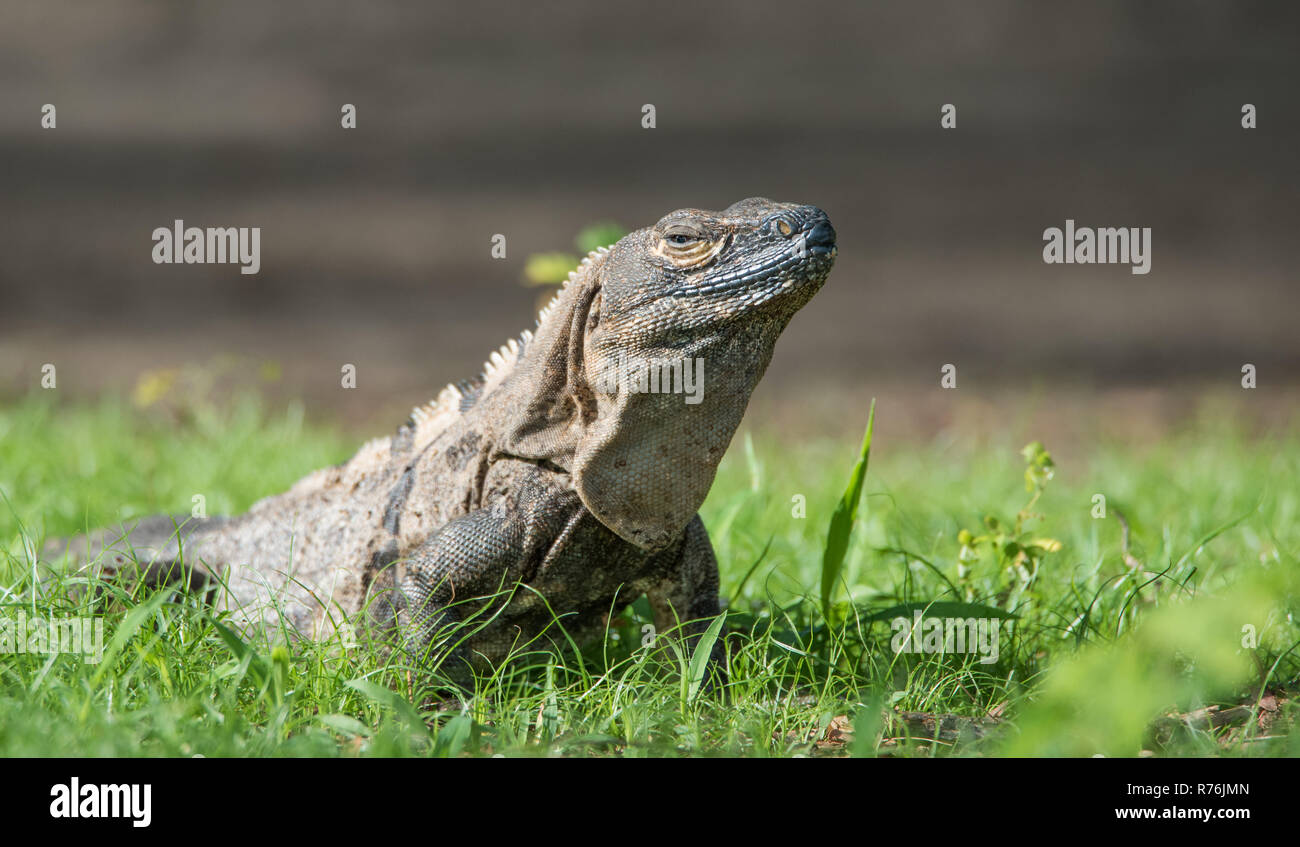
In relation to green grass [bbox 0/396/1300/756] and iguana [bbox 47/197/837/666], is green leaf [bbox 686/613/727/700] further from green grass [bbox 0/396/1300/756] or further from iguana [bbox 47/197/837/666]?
iguana [bbox 47/197/837/666]

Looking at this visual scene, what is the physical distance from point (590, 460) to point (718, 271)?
0.67m

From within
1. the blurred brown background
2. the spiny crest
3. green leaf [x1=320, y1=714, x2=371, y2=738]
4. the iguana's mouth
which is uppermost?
the blurred brown background

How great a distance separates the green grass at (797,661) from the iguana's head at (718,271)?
969 mm

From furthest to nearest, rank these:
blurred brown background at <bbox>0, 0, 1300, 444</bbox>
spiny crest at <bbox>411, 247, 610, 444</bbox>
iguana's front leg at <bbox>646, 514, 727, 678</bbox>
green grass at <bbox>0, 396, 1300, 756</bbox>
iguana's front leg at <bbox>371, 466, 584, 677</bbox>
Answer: blurred brown background at <bbox>0, 0, 1300, 444</bbox>, spiny crest at <bbox>411, 247, 610, 444</bbox>, iguana's front leg at <bbox>646, 514, 727, 678</bbox>, iguana's front leg at <bbox>371, 466, 584, 677</bbox>, green grass at <bbox>0, 396, 1300, 756</bbox>

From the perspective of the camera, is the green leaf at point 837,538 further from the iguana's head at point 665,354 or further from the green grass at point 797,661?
the iguana's head at point 665,354

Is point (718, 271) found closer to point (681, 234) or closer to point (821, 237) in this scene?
point (681, 234)

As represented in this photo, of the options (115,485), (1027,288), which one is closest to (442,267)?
(115,485)

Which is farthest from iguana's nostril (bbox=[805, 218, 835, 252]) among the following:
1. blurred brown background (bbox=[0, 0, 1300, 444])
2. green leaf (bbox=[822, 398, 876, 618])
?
blurred brown background (bbox=[0, 0, 1300, 444])

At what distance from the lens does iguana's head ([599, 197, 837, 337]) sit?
3.32 m

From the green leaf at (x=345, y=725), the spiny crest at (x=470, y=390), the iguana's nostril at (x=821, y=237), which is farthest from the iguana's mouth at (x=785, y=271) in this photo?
the green leaf at (x=345, y=725)

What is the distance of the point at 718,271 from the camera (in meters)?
3.38

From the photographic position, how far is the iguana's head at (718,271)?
332cm
